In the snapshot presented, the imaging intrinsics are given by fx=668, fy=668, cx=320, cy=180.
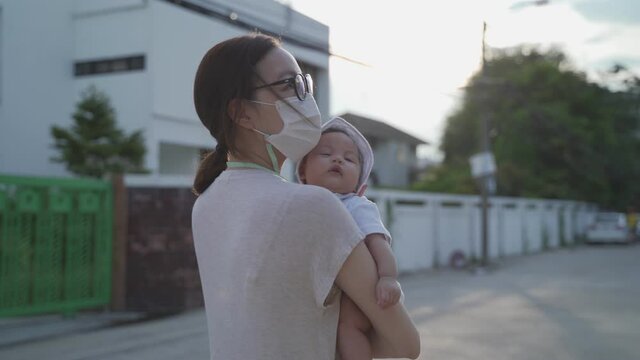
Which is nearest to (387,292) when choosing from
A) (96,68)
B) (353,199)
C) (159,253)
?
(353,199)

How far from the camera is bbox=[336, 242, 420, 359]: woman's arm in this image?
4.67ft

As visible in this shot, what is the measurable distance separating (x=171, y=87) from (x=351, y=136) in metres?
16.5

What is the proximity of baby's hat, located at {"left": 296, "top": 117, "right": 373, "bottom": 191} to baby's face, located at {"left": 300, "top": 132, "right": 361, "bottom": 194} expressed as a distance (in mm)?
23

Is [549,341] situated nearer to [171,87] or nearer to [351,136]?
[351,136]

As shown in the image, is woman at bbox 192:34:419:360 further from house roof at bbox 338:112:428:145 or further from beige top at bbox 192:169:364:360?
house roof at bbox 338:112:428:145

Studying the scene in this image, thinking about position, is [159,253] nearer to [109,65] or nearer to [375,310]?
[375,310]

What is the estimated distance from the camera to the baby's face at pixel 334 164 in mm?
1830

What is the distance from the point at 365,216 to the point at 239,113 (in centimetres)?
40

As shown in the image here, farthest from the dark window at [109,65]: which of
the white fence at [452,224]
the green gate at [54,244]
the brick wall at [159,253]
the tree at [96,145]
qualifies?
the green gate at [54,244]

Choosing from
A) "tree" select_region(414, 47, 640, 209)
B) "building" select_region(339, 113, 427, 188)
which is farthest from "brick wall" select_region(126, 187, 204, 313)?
"building" select_region(339, 113, 427, 188)

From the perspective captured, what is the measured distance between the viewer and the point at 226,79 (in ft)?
5.12

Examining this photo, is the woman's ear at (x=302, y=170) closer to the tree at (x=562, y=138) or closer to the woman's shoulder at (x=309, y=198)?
the woman's shoulder at (x=309, y=198)

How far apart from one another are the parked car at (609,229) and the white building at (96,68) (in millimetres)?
16460

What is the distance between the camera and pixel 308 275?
1.41 meters
